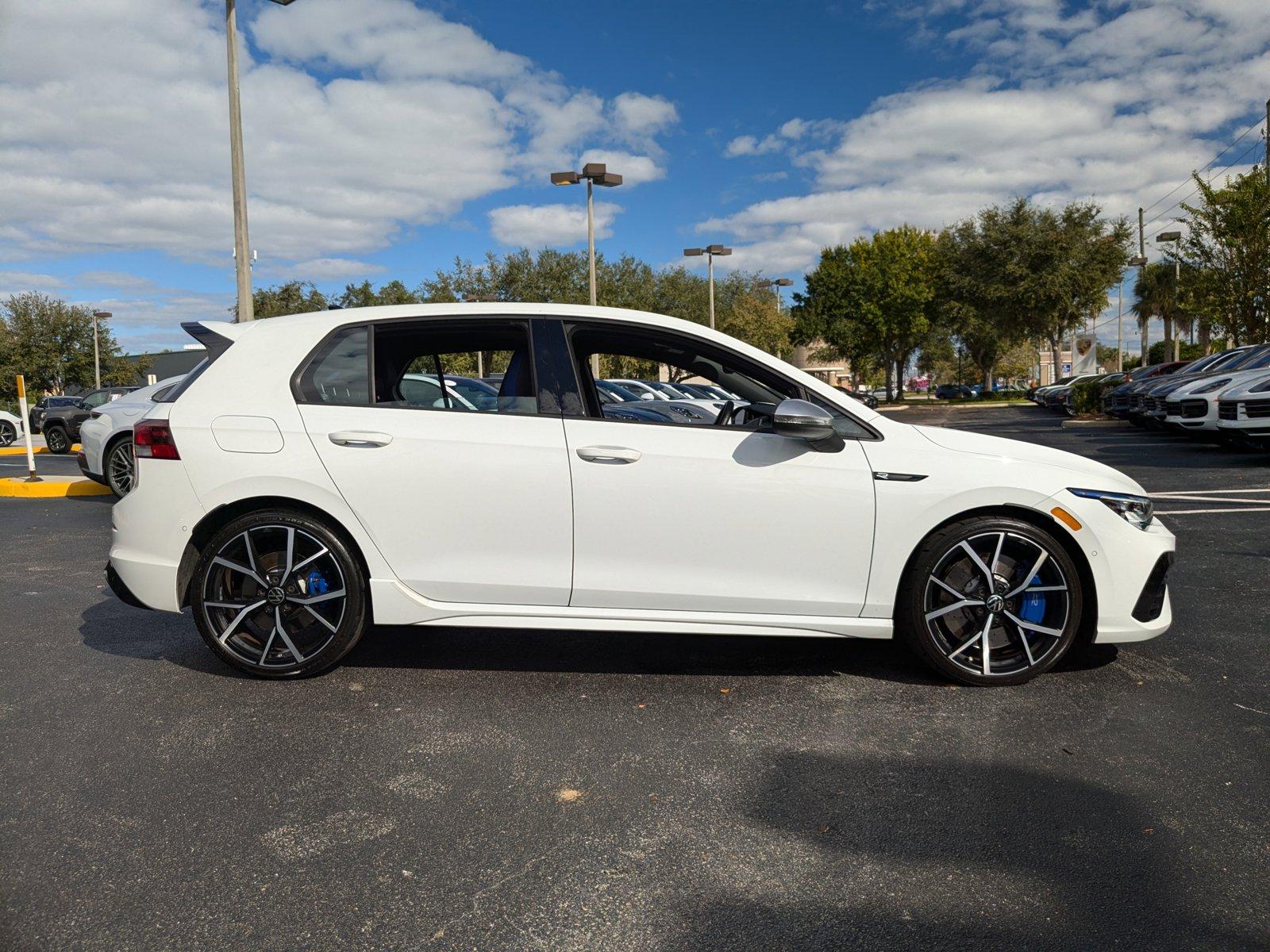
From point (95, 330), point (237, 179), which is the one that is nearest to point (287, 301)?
point (95, 330)

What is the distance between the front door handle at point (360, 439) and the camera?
3.90 metres

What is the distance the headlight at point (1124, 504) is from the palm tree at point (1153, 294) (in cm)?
6126

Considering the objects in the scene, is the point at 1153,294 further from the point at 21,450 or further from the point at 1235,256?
the point at 21,450

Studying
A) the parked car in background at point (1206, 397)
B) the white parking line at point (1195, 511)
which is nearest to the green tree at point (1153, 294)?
the parked car in background at point (1206, 397)

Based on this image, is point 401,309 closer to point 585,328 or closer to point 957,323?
point 585,328

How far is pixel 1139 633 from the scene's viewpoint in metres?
3.88

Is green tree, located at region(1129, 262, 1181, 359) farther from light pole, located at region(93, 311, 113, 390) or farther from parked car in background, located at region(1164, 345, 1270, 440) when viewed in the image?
light pole, located at region(93, 311, 113, 390)

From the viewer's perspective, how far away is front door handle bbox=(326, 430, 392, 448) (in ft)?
12.8

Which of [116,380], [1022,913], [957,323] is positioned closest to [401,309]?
[1022,913]

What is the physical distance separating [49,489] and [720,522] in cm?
1096

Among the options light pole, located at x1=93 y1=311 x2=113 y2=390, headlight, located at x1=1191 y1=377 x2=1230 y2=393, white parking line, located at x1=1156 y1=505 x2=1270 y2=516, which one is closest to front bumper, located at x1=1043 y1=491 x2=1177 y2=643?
white parking line, located at x1=1156 y1=505 x2=1270 y2=516

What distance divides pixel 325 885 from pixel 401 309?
8.54ft

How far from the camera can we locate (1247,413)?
12.6 metres

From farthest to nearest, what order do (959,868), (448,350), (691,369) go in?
1. (448,350)
2. (691,369)
3. (959,868)
